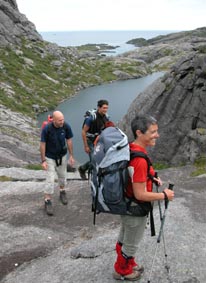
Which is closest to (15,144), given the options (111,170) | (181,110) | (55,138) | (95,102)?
A: (181,110)

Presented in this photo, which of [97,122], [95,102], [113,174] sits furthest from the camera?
[95,102]

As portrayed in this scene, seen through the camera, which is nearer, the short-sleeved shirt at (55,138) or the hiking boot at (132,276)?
the hiking boot at (132,276)

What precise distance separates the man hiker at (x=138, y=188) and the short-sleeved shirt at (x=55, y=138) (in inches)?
249

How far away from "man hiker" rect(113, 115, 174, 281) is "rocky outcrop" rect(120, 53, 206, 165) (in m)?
17.6

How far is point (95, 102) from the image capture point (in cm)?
8806

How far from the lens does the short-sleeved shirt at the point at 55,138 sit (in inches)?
580

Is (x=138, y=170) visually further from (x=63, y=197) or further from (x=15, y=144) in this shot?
(x=15, y=144)

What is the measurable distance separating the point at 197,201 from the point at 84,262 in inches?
268

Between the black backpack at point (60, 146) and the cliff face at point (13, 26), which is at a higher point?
the cliff face at point (13, 26)

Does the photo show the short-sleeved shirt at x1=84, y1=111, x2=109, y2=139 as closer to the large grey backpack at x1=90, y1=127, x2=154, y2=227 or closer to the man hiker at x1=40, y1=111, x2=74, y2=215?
the man hiker at x1=40, y1=111, x2=74, y2=215

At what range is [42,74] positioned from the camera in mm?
96812

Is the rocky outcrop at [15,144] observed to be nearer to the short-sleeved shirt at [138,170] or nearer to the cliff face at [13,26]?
the short-sleeved shirt at [138,170]

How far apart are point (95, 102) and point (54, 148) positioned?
73.6 meters

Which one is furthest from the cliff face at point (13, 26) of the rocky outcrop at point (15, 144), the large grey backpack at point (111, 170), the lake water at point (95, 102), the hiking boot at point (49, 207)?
the large grey backpack at point (111, 170)
